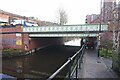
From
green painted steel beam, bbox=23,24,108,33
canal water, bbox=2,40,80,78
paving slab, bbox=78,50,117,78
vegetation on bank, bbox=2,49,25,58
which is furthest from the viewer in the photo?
green painted steel beam, bbox=23,24,108,33

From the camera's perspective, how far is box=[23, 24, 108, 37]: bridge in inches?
1069

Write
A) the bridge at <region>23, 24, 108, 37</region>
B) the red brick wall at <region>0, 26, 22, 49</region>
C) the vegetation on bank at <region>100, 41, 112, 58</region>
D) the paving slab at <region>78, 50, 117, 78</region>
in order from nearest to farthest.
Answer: the paving slab at <region>78, 50, 117, 78</region> < the vegetation on bank at <region>100, 41, 112, 58</region> < the bridge at <region>23, 24, 108, 37</region> < the red brick wall at <region>0, 26, 22, 49</region>

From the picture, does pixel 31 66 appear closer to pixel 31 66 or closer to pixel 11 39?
pixel 31 66

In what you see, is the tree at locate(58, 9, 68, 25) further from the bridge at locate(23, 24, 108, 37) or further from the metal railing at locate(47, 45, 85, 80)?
the metal railing at locate(47, 45, 85, 80)

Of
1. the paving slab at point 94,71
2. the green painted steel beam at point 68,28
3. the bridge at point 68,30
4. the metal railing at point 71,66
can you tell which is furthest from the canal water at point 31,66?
the green painted steel beam at point 68,28

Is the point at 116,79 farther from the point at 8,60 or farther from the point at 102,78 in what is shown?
the point at 8,60

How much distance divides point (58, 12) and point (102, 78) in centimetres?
5309

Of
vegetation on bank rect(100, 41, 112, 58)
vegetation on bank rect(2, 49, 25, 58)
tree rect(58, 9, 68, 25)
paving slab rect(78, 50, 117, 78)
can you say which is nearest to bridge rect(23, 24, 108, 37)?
vegetation on bank rect(100, 41, 112, 58)

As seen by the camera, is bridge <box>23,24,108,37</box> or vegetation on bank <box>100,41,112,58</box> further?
bridge <box>23,24,108,37</box>

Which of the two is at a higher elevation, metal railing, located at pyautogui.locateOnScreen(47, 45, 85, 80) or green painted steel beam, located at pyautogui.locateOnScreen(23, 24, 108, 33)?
green painted steel beam, located at pyautogui.locateOnScreen(23, 24, 108, 33)

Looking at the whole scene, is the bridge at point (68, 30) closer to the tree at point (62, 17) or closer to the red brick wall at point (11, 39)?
the red brick wall at point (11, 39)

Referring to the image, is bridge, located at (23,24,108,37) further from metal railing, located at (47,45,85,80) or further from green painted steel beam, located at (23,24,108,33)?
metal railing, located at (47,45,85,80)

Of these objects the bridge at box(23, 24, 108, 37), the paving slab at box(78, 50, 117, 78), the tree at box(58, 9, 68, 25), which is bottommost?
the paving slab at box(78, 50, 117, 78)

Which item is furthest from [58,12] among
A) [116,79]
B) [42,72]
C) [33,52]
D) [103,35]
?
[116,79]
